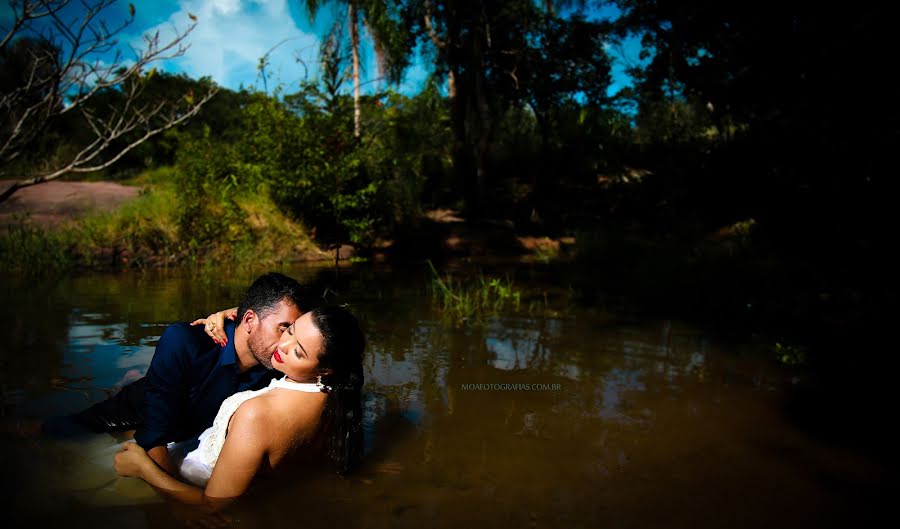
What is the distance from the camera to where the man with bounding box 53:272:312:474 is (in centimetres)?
235

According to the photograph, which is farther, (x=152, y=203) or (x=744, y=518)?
(x=152, y=203)

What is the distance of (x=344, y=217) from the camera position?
1048cm

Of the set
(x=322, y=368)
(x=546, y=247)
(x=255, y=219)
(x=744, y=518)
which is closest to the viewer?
(x=322, y=368)

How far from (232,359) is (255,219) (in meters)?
8.07

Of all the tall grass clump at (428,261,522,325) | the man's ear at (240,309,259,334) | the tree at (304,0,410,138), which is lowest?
the tall grass clump at (428,261,522,325)

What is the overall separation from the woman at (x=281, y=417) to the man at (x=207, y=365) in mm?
114

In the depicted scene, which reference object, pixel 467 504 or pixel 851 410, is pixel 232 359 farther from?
pixel 851 410

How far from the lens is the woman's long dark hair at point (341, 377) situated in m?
2.17

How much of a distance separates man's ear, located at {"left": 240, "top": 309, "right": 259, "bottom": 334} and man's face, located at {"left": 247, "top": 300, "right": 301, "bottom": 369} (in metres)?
0.01

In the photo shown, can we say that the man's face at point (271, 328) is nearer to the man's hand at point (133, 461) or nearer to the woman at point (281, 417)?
the woman at point (281, 417)

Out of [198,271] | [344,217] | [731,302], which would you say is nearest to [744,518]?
[731,302]

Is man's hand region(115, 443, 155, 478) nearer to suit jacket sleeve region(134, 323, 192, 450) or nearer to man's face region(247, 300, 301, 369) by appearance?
suit jacket sleeve region(134, 323, 192, 450)

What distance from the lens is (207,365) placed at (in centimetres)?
256

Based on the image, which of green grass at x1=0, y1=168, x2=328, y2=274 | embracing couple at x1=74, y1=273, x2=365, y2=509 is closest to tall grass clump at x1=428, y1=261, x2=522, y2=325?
embracing couple at x1=74, y1=273, x2=365, y2=509
